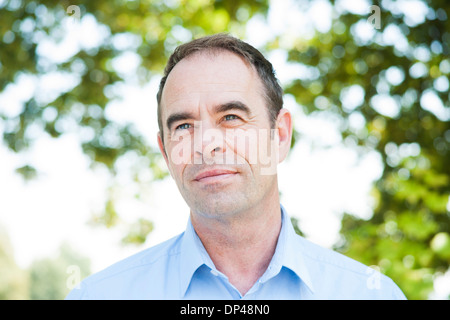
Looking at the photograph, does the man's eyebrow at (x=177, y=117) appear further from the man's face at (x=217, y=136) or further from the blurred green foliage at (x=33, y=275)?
the blurred green foliage at (x=33, y=275)

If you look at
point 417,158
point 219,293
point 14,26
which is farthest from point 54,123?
point 219,293

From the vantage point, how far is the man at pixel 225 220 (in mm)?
2182

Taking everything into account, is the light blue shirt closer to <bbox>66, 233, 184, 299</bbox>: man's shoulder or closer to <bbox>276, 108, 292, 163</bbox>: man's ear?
<bbox>66, 233, 184, 299</bbox>: man's shoulder

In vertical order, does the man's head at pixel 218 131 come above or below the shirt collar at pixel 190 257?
above

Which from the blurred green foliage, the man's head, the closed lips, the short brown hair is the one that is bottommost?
the closed lips

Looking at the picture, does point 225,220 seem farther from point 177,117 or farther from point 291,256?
point 177,117

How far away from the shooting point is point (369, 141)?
17.6 feet

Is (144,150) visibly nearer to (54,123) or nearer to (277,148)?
(54,123)

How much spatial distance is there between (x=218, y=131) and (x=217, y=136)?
0.03 meters

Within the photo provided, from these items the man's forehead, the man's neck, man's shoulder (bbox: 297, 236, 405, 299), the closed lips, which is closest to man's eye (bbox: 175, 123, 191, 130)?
the man's forehead

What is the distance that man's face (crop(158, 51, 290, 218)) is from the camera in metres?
2.16

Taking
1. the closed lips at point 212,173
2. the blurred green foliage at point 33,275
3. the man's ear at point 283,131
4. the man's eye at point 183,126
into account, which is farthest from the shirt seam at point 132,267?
the blurred green foliage at point 33,275

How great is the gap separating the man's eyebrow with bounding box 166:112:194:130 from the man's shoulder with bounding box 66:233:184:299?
2.01 feet

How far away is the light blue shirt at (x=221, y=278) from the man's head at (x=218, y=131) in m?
0.26
